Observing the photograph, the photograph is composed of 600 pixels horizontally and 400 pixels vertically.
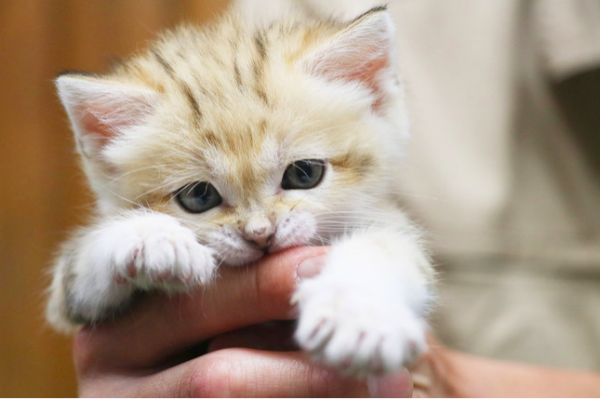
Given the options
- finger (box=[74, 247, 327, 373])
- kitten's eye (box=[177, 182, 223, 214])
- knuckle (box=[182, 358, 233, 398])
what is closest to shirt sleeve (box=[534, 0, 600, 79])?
finger (box=[74, 247, 327, 373])

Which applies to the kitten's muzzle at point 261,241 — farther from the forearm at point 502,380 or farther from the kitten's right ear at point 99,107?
the forearm at point 502,380

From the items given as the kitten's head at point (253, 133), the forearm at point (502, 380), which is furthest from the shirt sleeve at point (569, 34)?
the forearm at point (502, 380)

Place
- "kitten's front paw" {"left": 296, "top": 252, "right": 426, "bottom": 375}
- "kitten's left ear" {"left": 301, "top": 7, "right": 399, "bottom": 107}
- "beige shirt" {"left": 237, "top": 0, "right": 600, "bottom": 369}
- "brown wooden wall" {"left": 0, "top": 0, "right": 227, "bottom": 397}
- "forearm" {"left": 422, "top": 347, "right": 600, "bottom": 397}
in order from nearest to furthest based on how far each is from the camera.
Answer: "kitten's front paw" {"left": 296, "top": 252, "right": 426, "bottom": 375}
"kitten's left ear" {"left": 301, "top": 7, "right": 399, "bottom": 107}
"forearm" {"left": 422, "top": 347, "right": 600, "bottom": 397}
"beige shirt" {"left": 237, "top": 0, "right": 600, "bottom": 369}
"brown wooden wall" {"left": 0, "top": 0, "right": 227, "bottom": 397}

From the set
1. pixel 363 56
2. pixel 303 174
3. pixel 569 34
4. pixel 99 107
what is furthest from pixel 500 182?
pixel 99 107

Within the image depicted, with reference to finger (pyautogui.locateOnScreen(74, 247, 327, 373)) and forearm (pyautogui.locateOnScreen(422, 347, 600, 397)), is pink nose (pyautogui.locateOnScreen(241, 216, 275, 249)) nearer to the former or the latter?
finger (pyautogui.locateOnScreen(74, 247, 327, 373))

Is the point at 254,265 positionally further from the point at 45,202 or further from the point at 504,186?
the point at 45,202

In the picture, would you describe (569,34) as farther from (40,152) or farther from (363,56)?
(40,152)

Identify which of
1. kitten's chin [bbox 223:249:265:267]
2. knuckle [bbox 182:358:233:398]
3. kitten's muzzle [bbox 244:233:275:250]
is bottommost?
knuckle [bbox 182:358:233:398]

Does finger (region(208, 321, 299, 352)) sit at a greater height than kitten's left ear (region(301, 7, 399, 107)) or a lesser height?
lesser
